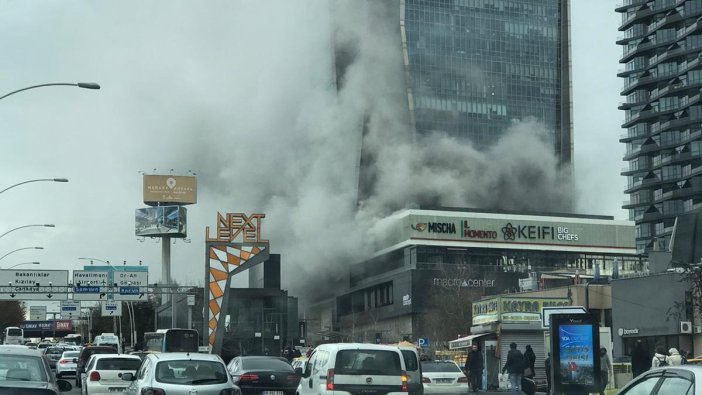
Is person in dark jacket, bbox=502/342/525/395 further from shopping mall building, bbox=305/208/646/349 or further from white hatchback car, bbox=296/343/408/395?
shopping mall building, bbox=305/208/646/349

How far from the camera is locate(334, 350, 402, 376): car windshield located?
1981cm

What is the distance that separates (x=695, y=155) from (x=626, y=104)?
1572 cm

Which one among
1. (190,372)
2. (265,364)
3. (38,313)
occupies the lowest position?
(265,364)

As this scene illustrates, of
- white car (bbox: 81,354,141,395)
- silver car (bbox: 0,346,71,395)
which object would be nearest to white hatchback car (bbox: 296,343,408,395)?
silver car (bbox: 0,346,71,395)

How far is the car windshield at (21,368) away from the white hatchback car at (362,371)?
6264mm

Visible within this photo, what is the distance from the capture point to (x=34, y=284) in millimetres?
75312

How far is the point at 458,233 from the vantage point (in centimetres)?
12681

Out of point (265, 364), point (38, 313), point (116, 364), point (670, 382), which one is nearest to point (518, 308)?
point (265, 364)

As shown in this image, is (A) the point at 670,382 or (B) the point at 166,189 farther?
(B) the point at 166,189

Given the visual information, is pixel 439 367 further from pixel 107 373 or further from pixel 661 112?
pixel 661 112

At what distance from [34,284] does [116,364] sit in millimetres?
51310

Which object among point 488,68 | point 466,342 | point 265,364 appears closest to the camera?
point 265,364

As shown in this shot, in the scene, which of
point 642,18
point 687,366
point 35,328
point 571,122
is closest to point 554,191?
point 571,122

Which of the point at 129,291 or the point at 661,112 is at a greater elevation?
the point at 661,112
